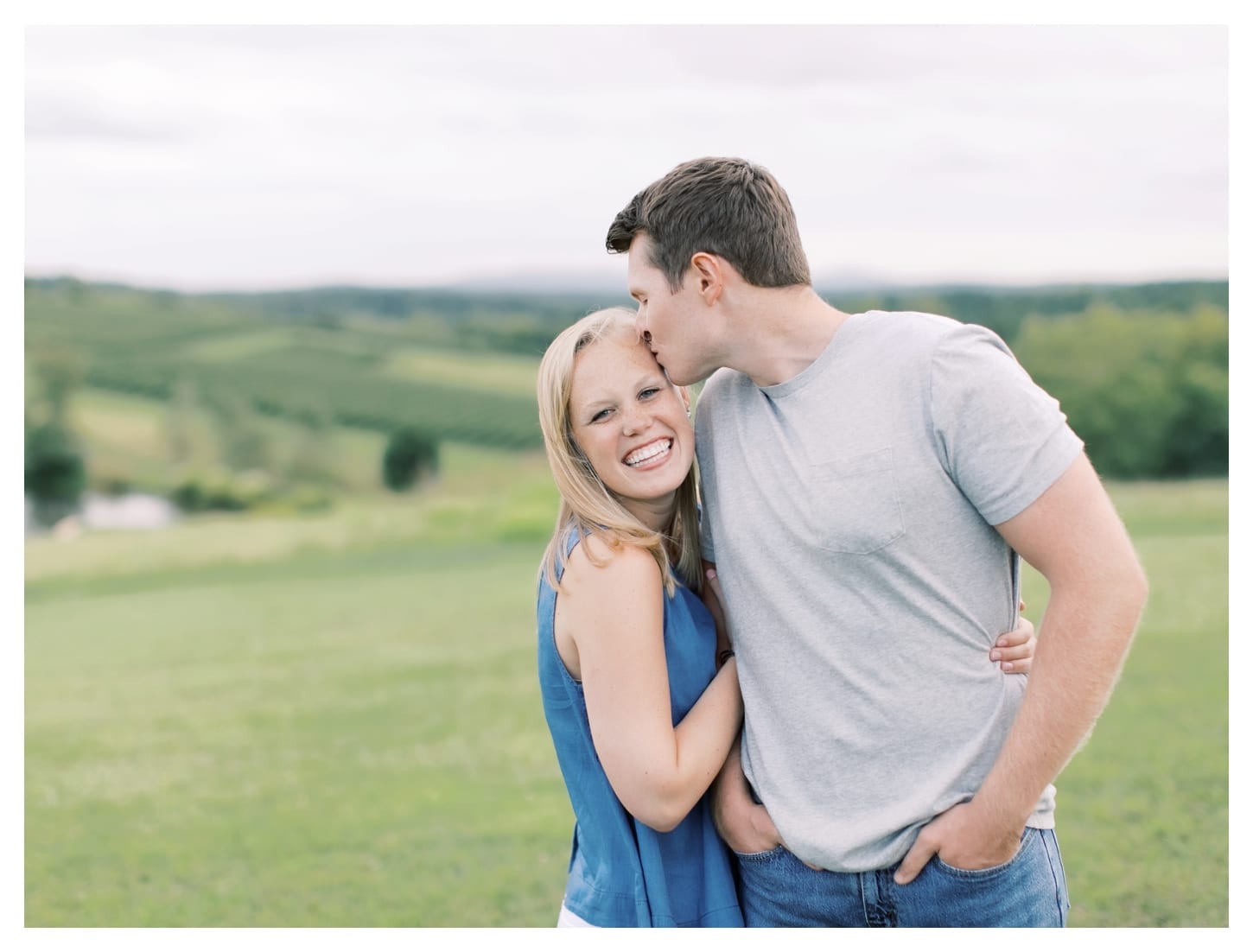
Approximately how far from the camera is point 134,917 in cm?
479

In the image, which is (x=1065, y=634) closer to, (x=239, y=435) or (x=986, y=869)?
(x=986, y=869)

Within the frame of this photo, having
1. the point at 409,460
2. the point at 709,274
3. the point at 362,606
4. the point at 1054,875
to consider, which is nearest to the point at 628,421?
the point at 709,274

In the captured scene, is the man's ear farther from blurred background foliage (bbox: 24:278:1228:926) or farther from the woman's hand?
blurred background foliage (bbox: 24:278:1228:926)

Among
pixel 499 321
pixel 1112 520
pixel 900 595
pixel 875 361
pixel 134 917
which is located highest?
pixel 499 321

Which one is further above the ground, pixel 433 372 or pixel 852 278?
pixel 852 278

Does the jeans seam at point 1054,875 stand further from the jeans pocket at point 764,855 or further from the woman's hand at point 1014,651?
the jeans pocket at point 764,855

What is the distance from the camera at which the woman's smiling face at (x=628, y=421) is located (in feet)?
7.14

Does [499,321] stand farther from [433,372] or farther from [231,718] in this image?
[231,718]

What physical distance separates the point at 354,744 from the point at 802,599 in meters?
5.24

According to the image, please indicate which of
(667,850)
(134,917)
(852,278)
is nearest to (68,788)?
(134,917)

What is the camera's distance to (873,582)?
78.4 inches

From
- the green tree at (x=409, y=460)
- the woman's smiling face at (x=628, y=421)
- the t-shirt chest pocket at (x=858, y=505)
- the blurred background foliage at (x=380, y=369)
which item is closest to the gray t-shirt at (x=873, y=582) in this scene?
the t-shirt chest pocket at (x=858, y=505)

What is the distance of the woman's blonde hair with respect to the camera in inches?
84.0

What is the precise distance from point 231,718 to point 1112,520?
6.51m
